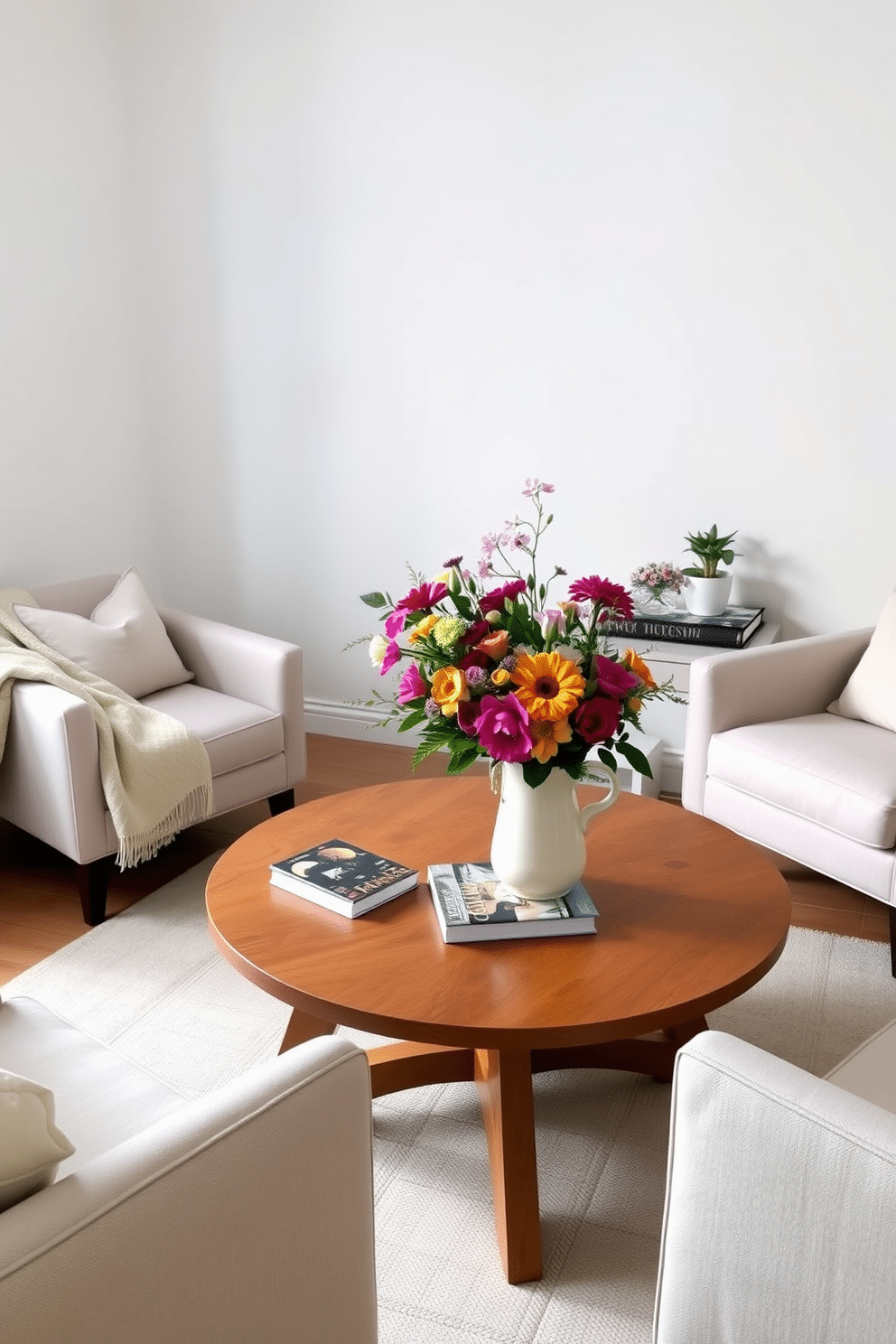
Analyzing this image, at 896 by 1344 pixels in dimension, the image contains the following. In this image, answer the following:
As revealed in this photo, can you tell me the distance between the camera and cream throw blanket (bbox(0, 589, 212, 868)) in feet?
9.39

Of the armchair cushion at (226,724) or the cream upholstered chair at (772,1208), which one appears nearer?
the cream upholstered chair at (772,1208)

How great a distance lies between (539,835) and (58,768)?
142 cm

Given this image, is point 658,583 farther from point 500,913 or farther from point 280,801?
point 500,913

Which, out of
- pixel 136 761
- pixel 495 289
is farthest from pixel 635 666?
pixel 495 289

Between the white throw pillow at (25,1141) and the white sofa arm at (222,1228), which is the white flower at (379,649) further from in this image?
the white throw pillow at (25,1141)

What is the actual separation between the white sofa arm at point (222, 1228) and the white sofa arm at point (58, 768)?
1647mm

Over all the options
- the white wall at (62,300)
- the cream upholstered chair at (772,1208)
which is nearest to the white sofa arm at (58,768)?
the white wall at (62,300)

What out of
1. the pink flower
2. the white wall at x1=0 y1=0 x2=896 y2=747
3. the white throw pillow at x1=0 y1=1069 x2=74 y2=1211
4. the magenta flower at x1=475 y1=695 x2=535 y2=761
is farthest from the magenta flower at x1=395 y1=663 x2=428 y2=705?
the white wall at x1=0 y1=0 x2=896 y2=747

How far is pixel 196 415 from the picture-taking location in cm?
436

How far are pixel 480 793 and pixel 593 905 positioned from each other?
59 centimetres

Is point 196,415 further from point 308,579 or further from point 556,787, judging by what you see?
point 556,787

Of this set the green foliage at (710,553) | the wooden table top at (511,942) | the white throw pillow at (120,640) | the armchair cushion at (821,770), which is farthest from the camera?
the green foliage at (710,553)

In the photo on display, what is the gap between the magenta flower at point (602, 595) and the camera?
1837 mm

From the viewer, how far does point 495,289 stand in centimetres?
379
